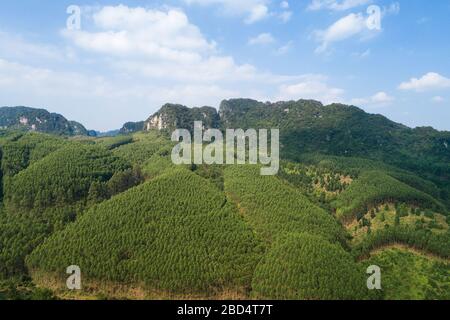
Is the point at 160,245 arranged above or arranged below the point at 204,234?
below

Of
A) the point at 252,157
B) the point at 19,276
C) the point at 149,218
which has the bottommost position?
the point at 19,276

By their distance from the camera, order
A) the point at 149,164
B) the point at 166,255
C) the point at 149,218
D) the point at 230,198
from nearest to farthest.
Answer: the point at 166,255 < the point at 149,218 < the point at 230,198 < the point at 149,164

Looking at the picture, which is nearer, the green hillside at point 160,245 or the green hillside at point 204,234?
the green hillside at point 204,234

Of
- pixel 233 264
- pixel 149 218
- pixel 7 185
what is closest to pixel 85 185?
pixel 7 185

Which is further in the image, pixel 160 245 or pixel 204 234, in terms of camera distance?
pixel 204 234

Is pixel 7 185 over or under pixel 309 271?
over

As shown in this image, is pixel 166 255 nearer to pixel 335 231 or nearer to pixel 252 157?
pixel 335 231

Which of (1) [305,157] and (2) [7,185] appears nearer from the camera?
(2) [7,185]

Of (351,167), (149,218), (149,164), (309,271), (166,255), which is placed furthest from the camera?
(351,167)

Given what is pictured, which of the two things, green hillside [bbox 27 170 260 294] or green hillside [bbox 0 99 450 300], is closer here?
green hillside [bbox 0 99 450 300]

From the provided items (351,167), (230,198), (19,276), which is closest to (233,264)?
(230,198)
